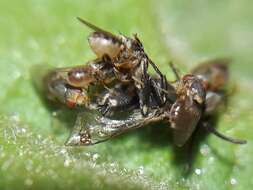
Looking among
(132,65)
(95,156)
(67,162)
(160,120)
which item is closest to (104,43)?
(132,65)

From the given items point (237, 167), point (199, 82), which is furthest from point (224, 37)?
point (237, 167)

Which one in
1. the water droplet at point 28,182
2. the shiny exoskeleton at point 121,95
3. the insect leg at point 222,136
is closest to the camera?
the water droplet at point 28,182

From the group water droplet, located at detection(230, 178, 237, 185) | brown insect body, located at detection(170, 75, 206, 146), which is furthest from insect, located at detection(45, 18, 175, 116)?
water droplet, located at detection(230, 178, 237, 185)

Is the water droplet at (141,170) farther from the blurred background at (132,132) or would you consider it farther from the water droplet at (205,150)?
the water droplet at (205,150)

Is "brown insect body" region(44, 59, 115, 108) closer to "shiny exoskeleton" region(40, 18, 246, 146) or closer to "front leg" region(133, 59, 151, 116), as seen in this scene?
"shiny exoskeleton" region(40, 18, 246, 146)

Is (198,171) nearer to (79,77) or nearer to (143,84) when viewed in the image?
(143,84)

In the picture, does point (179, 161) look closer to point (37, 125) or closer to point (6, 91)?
point (37, 125)

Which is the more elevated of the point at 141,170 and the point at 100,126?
the point at 100,126

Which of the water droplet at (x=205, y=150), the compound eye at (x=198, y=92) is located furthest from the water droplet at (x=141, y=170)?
the compound eye at (x=198, y=92)
